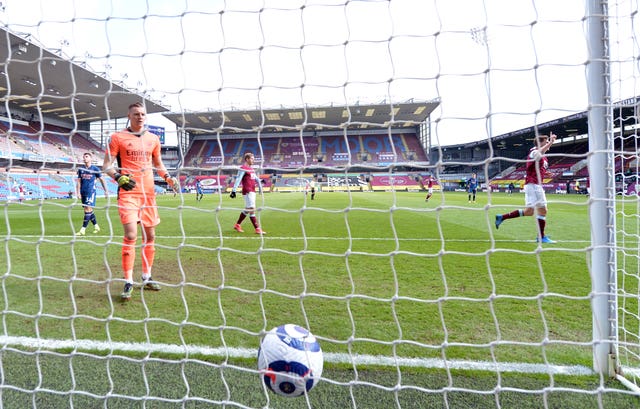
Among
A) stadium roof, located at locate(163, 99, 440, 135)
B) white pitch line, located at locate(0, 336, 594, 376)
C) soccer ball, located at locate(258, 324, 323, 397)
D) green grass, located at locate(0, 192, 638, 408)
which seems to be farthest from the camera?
stadium roof, located at locate(163, 99, 440, 135)

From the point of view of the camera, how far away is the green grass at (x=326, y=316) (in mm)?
1887

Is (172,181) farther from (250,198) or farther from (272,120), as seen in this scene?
(250,198)

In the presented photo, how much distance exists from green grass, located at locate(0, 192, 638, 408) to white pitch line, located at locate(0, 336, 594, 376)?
0.06m

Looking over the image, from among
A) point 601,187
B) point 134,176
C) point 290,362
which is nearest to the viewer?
point 290,362

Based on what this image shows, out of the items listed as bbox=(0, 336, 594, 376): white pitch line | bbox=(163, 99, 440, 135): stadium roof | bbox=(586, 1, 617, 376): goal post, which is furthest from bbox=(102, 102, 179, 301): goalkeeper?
bbox=(586, 1, 617, 376): goal post

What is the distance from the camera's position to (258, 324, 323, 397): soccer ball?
1760mm

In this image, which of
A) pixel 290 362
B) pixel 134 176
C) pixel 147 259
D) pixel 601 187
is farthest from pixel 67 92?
pixel 601 187

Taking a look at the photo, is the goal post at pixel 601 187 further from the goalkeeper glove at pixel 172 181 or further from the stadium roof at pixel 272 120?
the goalkeeper glove at pixel 172 181

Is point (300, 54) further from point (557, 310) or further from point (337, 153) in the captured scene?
point (337, 153)

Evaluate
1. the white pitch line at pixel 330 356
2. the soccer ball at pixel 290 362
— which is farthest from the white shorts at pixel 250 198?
the soccer ball at pixel 290 362

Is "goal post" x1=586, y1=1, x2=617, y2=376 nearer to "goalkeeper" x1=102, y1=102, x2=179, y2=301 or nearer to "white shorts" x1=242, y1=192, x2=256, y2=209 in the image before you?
"goalkeeper" x1=102, y1=102, x2=179, y2=301

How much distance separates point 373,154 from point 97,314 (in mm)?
38806

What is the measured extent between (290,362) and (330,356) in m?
0.53

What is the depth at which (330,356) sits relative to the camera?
225 cm
